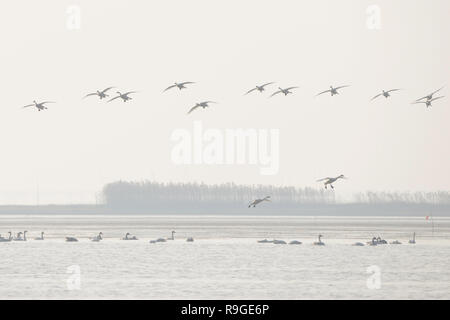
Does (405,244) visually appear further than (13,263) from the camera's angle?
Yes

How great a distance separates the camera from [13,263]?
308 ft

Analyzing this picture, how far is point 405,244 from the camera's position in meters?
121

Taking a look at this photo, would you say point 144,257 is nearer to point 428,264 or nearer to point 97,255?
point 97,255

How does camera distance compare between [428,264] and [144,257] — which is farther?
[144,257]
